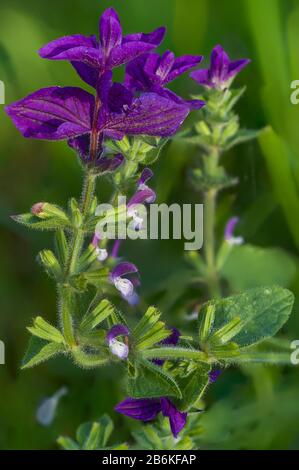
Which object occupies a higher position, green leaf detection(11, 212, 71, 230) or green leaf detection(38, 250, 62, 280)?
green leaf detection(11, 212, 71, 230)

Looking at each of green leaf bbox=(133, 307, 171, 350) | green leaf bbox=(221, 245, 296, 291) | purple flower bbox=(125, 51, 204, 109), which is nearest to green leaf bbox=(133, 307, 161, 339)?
green leaf bbox=(133, 307, 171, 350)

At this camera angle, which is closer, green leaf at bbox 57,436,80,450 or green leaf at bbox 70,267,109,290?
green leaf at bbox 70,267,109,290

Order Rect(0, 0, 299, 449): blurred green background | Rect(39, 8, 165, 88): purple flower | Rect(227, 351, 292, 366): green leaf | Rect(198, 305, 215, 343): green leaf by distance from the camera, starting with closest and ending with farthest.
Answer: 1. Rect(39, 8, 165, 88): purple flower
2. Rect(198, 305, 215, 343): green leaf
3. Rect(227, 351, 292, 366): green leaf
4. Rect(0, 0, 299, 449): blurred green background

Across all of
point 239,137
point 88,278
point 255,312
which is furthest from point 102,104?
point 239,137

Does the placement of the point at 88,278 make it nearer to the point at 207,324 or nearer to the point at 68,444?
the point at 207,324

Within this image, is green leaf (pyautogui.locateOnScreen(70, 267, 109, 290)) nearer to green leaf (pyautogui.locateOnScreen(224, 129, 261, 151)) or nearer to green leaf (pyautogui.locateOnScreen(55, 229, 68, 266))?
green leaf (pyautogui.locateOnScreen(55, 229, 68, 266))

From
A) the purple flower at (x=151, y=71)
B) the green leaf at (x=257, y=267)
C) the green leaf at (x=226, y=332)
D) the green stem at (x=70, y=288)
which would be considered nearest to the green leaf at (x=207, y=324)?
the green leaf at (x=226, y=332)
